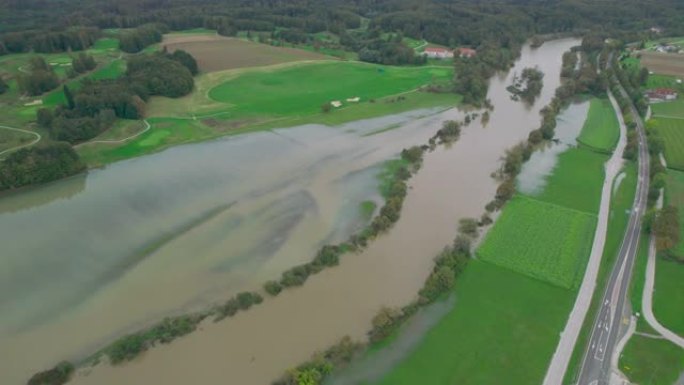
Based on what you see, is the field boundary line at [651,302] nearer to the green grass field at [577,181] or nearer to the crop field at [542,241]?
the crop field at [542,241]

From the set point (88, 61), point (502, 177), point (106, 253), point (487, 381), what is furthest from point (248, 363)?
point (88, 61)

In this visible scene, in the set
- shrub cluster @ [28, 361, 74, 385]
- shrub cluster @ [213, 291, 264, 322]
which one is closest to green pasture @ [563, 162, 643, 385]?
shrub cluster @ [213, 291, 264, 322]

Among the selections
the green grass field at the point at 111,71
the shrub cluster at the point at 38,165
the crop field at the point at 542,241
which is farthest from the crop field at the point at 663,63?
the green grass field at the point at 111,71

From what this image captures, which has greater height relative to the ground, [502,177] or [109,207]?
[502,177]

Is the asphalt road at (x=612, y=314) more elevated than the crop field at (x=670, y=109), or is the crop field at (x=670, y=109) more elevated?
the crop field at (x=670, y=109)

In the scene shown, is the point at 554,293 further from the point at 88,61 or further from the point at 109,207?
the point at 88,61
